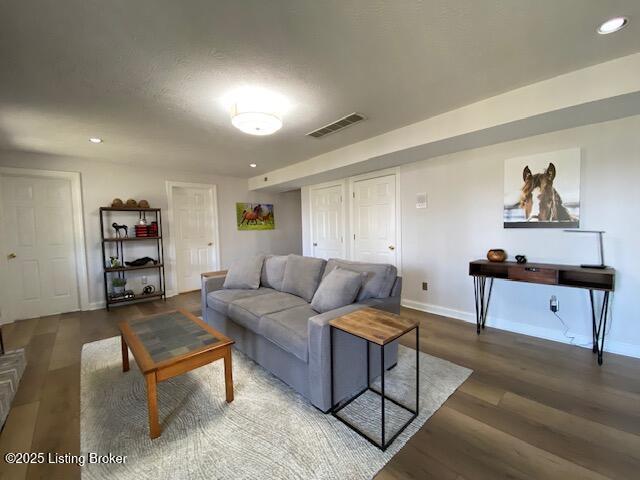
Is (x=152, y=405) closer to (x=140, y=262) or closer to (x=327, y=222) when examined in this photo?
(x=140, y=262)

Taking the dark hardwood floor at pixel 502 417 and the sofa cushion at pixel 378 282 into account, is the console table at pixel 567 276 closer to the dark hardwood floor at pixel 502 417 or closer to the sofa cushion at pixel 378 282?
the dark hardwood floor at pixel 502 417

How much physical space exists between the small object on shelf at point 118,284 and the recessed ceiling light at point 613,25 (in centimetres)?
576

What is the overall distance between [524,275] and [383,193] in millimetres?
2115

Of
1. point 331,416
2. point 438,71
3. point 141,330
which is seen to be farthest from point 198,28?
point 331,416

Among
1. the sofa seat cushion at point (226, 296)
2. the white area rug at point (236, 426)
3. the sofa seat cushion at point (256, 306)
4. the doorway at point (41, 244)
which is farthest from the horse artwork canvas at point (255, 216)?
the white area rug at point (236, 426)

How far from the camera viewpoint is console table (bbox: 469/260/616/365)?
2.28 metres

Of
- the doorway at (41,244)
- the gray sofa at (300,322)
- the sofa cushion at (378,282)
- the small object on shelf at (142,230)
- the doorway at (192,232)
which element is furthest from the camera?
the doorway at (192,232)

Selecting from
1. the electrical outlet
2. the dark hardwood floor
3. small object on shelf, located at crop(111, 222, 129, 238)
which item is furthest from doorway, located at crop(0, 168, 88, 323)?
the electrical outlet

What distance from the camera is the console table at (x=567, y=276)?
7.48ft

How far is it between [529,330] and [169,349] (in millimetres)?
3470

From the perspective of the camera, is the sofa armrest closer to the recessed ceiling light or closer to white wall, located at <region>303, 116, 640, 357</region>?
white wall, located at <region>303, 116, 640, 357</region>

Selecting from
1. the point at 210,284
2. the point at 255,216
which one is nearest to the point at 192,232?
the point at 255,216

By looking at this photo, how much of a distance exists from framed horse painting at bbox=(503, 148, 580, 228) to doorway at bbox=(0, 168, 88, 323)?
5893 mm

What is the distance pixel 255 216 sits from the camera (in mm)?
6074
